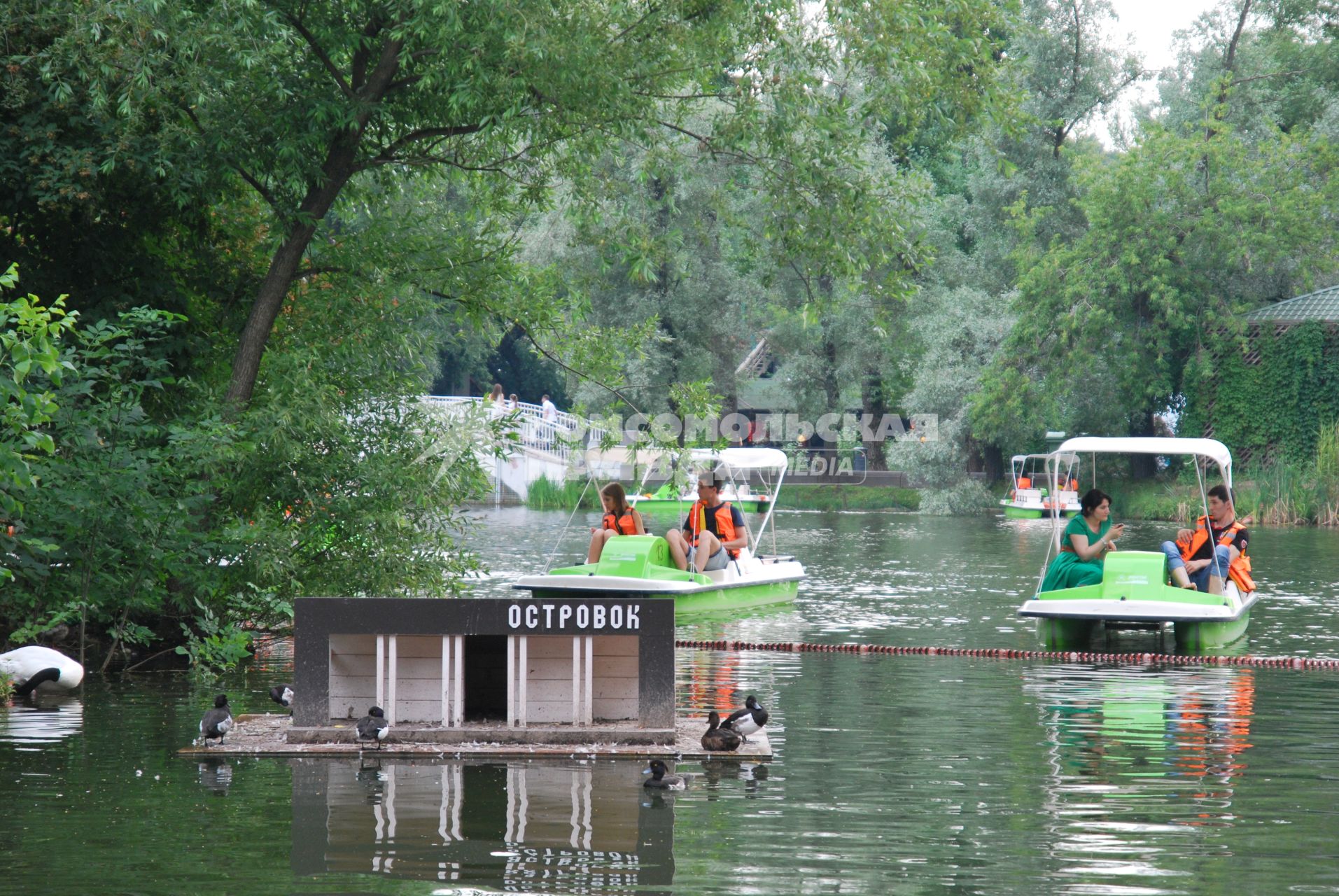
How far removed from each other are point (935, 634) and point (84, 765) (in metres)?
11.4

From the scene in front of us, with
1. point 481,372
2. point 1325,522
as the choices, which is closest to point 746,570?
point 1325,522

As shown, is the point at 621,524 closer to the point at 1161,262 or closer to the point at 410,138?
the point at 410,138

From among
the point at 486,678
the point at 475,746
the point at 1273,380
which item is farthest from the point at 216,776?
the point at 1273,380

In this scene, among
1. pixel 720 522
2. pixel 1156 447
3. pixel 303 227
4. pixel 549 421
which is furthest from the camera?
pixel 549 421

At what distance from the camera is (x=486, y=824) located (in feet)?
29.9

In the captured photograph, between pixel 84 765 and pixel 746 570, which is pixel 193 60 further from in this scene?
pixel 746 570

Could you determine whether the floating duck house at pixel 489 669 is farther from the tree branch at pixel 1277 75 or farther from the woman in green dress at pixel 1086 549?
the tree branch at pixel 1277 75

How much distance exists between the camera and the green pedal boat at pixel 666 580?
1983cm

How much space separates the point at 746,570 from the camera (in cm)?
2283

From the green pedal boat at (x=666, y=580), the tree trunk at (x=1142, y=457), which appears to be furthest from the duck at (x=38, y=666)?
the tree trunk at (x=1142, y=457)

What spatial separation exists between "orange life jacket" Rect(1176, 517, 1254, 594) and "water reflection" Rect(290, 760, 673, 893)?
10.6 metres

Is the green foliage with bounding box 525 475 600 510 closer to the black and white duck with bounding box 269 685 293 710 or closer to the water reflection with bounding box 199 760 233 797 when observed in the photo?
the black and white duck with bounding box 269 685 293 710

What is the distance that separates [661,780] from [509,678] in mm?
2023

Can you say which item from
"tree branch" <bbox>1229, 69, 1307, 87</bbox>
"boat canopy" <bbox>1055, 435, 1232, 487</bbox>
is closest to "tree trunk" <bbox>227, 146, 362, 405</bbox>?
"boat canopy" <bbox>1055, 435, 1232, 487</bbox>
